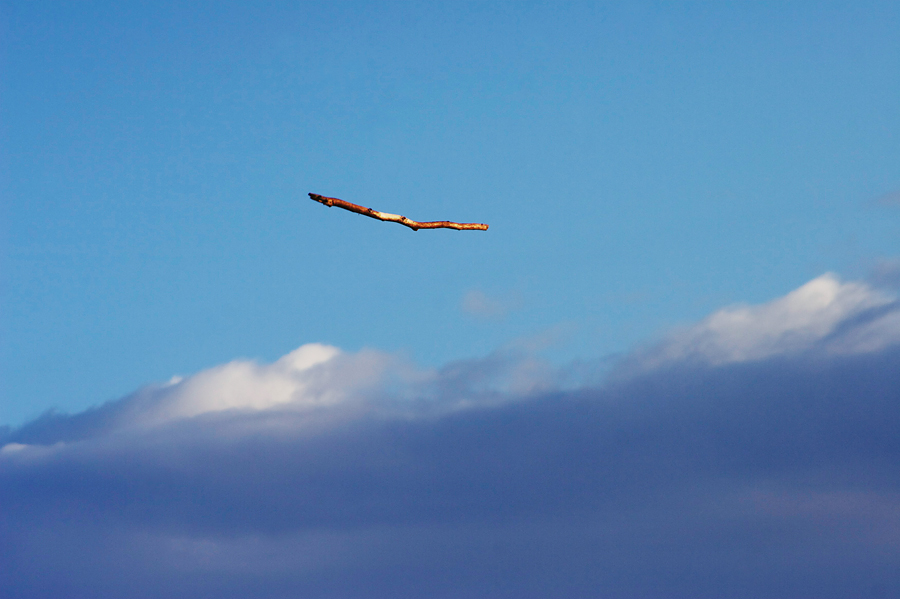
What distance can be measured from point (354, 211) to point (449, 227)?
3583mm

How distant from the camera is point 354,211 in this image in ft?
65.3

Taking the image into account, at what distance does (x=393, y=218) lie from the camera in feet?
69.6

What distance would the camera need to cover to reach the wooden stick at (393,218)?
65.2 ft

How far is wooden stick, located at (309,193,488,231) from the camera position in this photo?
19.9 m

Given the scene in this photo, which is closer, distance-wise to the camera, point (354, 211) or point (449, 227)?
point (354, 211)

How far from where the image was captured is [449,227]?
75.5 ft
